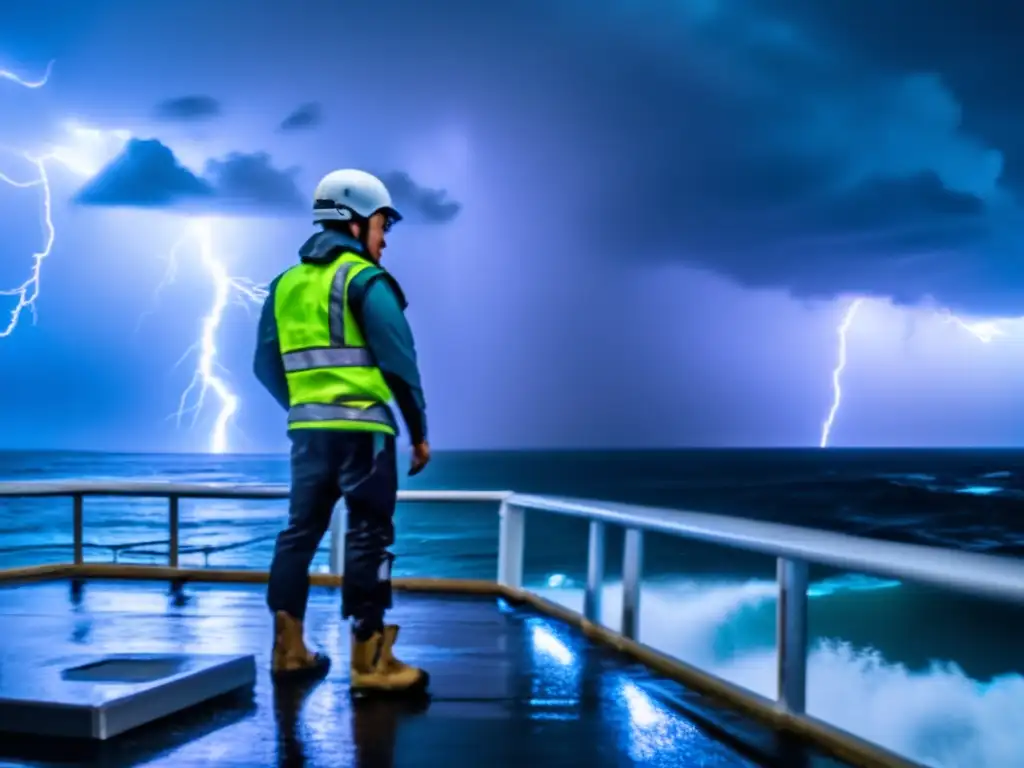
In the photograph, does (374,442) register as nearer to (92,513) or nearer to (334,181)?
(334,181)

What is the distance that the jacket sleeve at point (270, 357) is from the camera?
3406 mm

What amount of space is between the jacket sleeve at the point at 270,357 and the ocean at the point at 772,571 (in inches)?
197

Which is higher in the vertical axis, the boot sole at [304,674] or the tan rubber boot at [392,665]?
the tan rubber boot at [392,665]

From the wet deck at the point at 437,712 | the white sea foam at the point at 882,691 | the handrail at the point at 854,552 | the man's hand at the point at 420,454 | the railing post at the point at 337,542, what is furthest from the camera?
the white sea foam at the point at 882,691

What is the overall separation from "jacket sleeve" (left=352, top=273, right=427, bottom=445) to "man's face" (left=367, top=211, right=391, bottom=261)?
0.25 meters

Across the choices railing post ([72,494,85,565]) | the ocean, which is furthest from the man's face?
the ocean

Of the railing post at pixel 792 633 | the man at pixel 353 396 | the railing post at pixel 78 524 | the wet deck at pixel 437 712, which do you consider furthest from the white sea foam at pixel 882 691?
the railing post at pixel 792 633

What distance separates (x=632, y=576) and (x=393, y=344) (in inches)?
56.0

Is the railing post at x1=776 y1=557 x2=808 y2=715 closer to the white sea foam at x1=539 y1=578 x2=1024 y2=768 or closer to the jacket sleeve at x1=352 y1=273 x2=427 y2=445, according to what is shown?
the jacket sleeve at x1=352 y1=273 x2=427 y2=445

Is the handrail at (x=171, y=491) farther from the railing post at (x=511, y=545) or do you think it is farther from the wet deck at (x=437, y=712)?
the wet deck at (x=437, y=712)

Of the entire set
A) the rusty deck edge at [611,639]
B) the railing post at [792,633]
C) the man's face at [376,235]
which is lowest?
the rusty deck edge at [611,639]

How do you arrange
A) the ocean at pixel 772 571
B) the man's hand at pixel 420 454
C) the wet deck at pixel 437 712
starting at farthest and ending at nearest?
the ocean at pixel 772 571
the man's hand at pixel 420 454
the wet deck at pixel 437 712

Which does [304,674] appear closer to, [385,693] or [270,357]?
[385,693]

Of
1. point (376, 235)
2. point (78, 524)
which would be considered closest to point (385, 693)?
point (376, 235)
